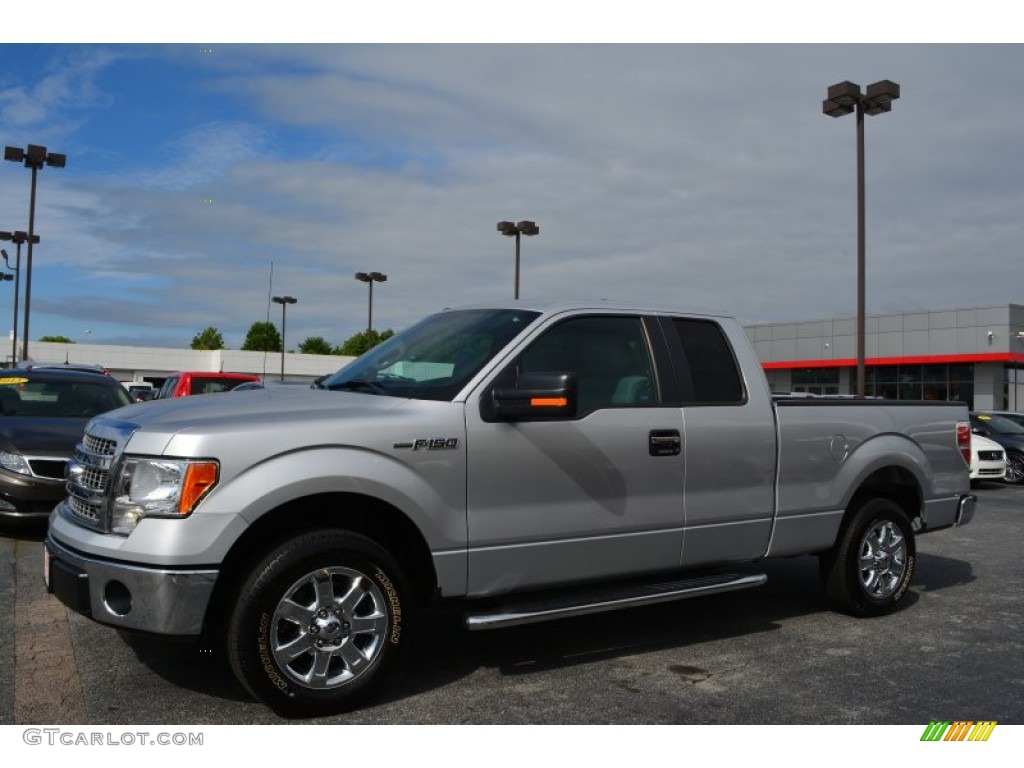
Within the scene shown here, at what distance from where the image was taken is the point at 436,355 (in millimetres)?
5242

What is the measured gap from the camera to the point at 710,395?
5.64 meters

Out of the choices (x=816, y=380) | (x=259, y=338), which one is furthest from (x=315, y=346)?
(x=816, y=380)

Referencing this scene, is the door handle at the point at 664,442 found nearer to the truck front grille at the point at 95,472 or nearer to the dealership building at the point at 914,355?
the truck front grille at the point at 95,472

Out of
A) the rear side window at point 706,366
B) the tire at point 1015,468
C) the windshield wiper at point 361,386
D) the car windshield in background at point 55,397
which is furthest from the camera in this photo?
the tire at point 1015,468

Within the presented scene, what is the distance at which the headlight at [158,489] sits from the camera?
4.04 meters

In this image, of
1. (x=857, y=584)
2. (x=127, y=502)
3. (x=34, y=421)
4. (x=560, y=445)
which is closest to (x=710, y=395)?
(x=560, y=445)

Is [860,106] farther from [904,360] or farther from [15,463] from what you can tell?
[904,360]

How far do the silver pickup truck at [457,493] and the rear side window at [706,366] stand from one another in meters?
0.01

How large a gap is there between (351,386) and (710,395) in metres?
2.08

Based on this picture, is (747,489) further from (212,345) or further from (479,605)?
(212,345)

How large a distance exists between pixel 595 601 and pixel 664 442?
968mm

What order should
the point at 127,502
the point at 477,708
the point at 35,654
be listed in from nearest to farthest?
the point at 127,502 → the point at 477,708 → the point at 35,654

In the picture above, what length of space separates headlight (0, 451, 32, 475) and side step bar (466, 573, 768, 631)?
18.2 feet

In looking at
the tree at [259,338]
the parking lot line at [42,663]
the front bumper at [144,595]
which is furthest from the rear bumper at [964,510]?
the tree at [259,338]
